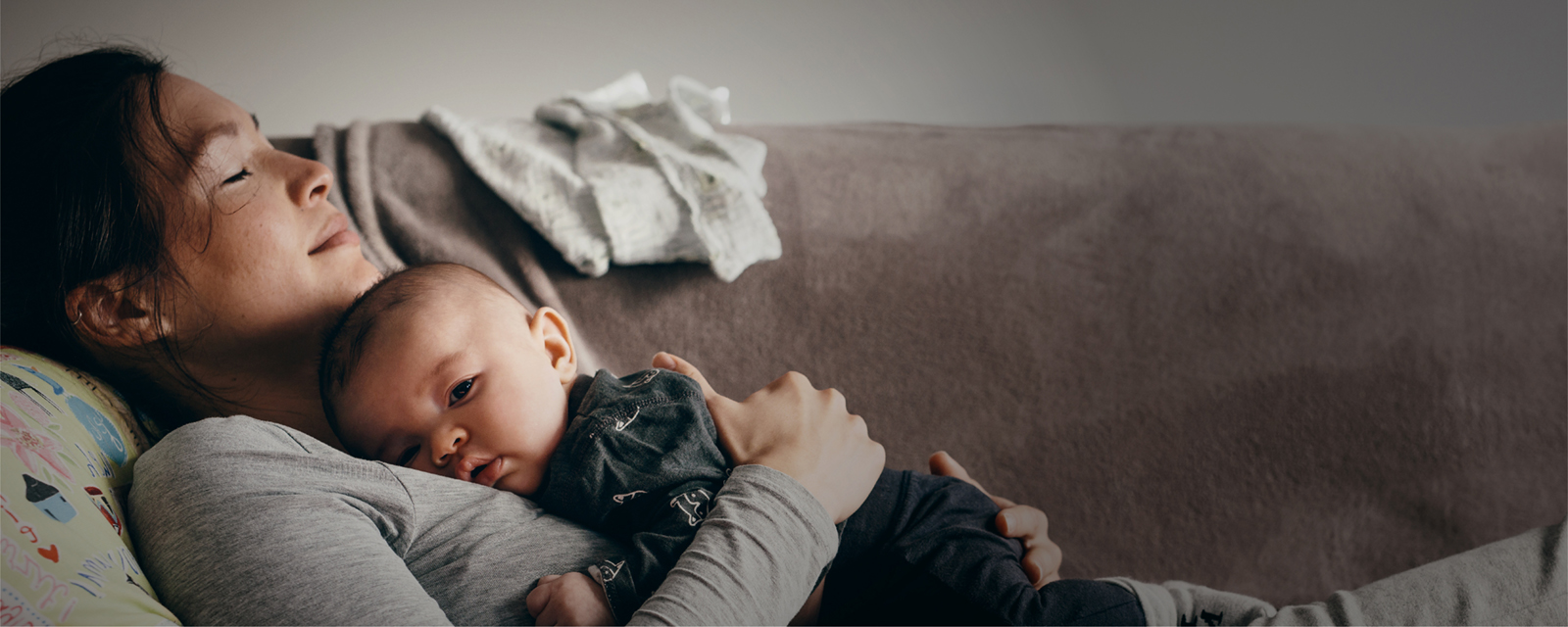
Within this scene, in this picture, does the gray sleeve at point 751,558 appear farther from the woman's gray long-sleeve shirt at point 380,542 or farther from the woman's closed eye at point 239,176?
the woman's closed eye at point 239,176

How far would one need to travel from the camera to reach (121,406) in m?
0.78

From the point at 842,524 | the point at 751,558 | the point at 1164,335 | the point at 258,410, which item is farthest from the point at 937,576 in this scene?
the point at 258,410

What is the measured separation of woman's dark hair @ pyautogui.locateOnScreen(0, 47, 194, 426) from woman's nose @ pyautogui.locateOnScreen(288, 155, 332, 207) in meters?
0.10

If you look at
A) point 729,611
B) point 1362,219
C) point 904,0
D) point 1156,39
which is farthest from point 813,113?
point 729,611

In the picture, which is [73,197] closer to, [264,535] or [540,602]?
[264,535]

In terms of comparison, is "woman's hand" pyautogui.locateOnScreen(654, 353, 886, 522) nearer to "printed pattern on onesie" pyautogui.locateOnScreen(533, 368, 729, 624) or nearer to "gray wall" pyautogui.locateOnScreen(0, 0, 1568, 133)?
"printed pattern on onesie" pyautogui.locateOnScreen(533, 368, 729, 624)

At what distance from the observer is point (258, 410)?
0.87 metres

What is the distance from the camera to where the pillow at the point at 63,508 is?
0.45 meters

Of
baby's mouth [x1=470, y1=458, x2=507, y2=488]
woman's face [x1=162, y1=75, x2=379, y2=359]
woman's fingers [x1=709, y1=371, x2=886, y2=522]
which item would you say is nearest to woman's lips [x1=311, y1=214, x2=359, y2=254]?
woman's face [x1=162, y1=75, x2=379, y2=359]

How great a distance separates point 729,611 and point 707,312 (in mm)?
588

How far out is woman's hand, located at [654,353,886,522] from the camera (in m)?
0.72

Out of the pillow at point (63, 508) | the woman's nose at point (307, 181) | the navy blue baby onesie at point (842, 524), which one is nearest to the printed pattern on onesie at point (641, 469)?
the navy blue baby onesie at point (842, 524)

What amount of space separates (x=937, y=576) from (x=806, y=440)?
0.61 feet

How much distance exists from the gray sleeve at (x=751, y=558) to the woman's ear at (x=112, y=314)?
654 mm
